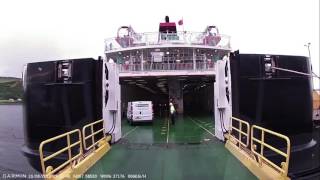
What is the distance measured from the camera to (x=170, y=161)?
27.7 feet

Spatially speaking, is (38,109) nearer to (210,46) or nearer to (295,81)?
(295,81)

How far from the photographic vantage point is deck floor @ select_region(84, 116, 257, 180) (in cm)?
707

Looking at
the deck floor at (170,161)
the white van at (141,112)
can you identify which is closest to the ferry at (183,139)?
the deck floor at (170,161)

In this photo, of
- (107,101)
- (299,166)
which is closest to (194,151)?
(107,101)

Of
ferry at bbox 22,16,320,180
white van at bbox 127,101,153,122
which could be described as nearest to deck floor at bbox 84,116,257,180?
ferry at bbox 22,16,320,180

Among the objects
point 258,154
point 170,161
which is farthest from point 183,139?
point 258,154

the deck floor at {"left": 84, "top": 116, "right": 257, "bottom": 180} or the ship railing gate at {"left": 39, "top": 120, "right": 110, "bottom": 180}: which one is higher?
the ship railing gate at {"left": 39, "top": 120, "right": 110, "bottom": 180}

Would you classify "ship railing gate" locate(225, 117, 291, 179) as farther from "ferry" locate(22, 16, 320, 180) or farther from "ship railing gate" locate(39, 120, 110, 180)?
"ship railing gate" locate(39, 120, 110, 180)

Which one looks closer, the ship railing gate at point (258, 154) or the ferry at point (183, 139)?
the ship railing gate at point (258, 154)

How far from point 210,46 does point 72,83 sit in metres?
13.4

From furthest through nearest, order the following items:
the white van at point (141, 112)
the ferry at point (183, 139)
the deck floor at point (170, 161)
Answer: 1. the white van at point (141, 112)
2. the ferry at point (183, 139)
3. the deck floor at point (170, 161)

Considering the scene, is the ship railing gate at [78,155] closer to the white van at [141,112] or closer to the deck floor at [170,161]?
the deck floor at [170,161]

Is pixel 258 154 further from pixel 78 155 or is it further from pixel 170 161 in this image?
pixel 78 155

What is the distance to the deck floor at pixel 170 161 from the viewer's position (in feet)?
23.2
